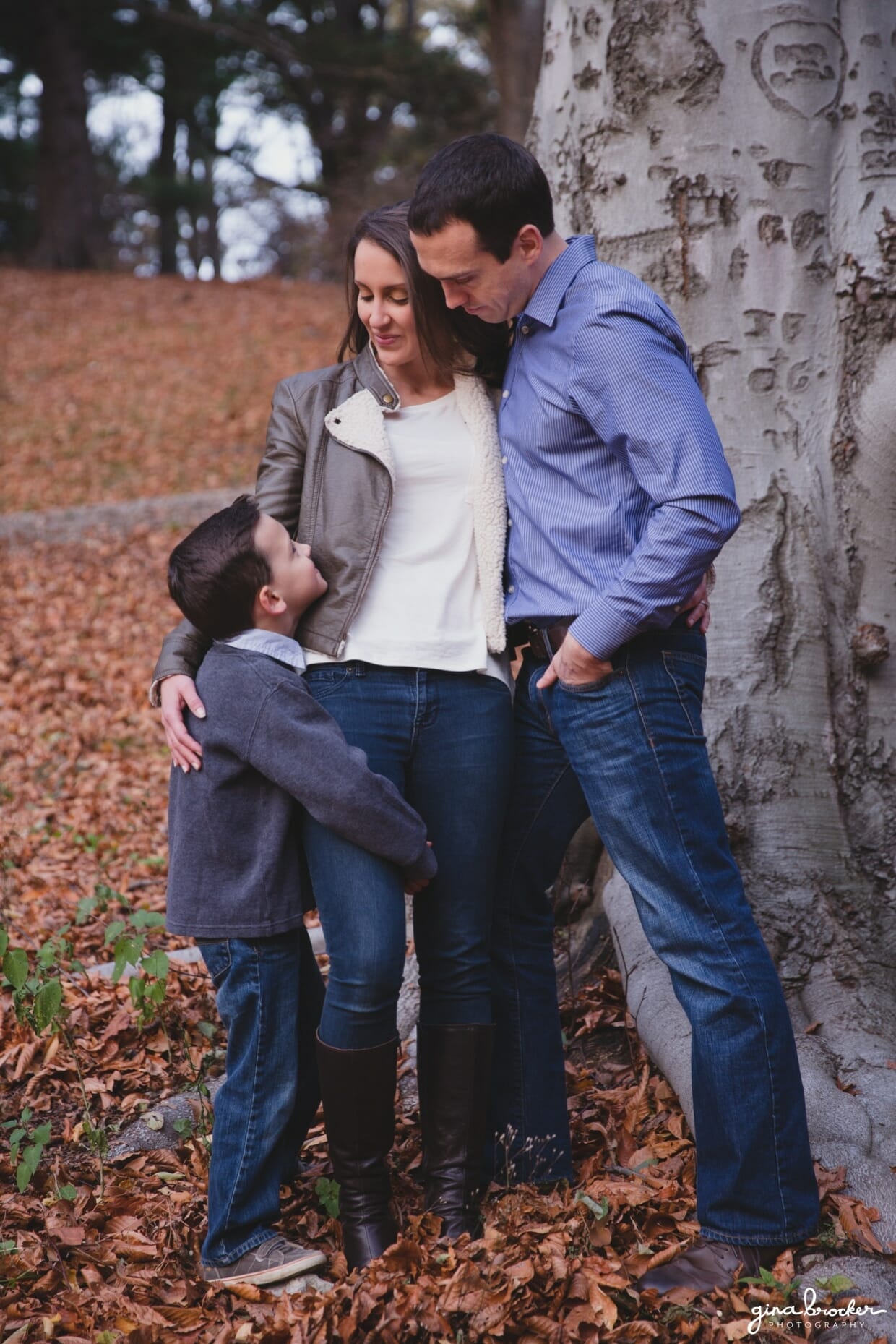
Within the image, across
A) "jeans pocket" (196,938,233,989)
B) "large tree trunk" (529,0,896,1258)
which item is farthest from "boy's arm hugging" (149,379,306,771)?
"large tree trunk" (529,0,896,1258)

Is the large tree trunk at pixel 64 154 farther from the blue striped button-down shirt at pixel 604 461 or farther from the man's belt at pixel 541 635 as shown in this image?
the man's belt at pixel 541 635

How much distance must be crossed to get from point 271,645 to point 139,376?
12919 mm

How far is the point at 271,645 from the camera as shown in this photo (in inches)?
103

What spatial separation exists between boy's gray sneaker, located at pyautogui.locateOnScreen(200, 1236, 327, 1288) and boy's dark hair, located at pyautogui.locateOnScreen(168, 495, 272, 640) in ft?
4.65

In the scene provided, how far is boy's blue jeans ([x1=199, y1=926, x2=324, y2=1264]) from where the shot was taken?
2615 mm

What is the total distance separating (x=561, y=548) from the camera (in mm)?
2479

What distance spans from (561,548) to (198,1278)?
189 cm

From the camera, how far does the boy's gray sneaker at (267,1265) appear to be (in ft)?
8.44

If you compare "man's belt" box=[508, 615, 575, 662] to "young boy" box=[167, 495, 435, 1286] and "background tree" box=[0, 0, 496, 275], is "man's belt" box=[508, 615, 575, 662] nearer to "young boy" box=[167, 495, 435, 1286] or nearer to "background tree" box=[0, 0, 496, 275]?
"young boy" box=[167, 495, 435, 1286]

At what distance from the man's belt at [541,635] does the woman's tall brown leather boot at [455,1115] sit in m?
0.89

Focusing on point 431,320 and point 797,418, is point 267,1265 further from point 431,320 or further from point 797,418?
point 797,418

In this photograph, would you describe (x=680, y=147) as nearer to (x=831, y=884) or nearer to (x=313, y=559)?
(x=313, y=559)

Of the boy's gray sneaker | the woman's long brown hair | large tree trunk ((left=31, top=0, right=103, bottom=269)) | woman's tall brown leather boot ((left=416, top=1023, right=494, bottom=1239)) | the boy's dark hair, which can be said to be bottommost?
the boy's gray sneaker

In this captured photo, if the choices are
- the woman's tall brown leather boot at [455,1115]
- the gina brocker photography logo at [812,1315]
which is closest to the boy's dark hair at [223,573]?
the woman's tall brown leather boot at [455,1115]
